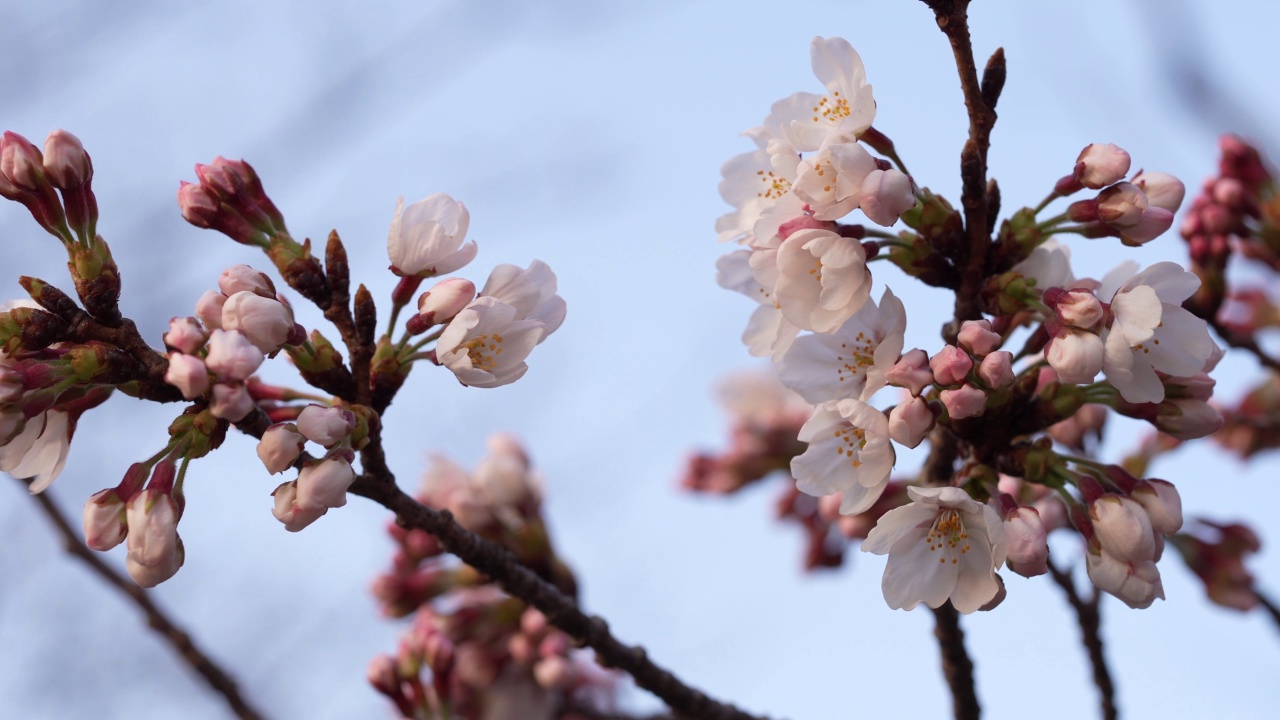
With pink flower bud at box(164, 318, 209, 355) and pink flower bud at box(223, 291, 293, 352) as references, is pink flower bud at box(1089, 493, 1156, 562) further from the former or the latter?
pink flower bud at box(164, 318, 209, 355)

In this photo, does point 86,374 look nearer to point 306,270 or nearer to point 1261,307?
point 306,270

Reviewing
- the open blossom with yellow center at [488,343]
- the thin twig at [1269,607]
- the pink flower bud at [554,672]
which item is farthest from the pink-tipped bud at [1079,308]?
the pink flower bud at [554,672]

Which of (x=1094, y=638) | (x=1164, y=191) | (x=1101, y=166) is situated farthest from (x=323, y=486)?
(x=1094, y=638)

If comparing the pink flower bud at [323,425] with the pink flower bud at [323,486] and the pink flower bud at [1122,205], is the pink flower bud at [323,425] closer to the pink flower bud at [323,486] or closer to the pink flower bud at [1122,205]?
the pink flower bud at [323,486]

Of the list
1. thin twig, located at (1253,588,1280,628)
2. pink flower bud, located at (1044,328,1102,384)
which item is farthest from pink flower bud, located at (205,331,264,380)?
thin twig, located at (1253,588,1280,628)

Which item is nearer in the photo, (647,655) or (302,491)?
(302,491)

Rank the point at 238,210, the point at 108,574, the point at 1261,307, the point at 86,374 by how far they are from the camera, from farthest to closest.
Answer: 1. the point at 1261,307
2. the point at 108,574
3. the point at 238,210
4. the point at 86,374

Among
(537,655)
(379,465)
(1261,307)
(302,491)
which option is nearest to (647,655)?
(379,465)
